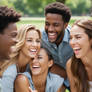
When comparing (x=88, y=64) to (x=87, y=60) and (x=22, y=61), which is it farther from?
(x=22, y=61)

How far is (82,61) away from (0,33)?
1.55 meters

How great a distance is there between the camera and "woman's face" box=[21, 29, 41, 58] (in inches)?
148

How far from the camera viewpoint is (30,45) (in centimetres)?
376

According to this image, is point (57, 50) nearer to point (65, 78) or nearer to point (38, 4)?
point (65, 78)

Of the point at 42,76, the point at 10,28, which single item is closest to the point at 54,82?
the point at 42,76

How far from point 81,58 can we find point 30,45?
76 centimetres

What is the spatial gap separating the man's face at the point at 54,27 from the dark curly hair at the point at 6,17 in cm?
132

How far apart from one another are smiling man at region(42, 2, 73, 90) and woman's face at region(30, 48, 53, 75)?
331 mm

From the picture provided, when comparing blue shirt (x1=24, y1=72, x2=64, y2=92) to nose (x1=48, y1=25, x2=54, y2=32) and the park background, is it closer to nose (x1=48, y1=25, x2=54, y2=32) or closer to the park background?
nose (x1=48, y1=25, x2=54, y2=32)

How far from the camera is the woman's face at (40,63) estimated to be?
153 inches

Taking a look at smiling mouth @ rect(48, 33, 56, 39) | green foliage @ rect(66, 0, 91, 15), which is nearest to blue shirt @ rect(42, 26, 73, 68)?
smiling mouth @ rect(48, 33, 56, 39)

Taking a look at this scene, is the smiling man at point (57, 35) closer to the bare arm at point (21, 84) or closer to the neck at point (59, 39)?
the neck at point (59, 39)

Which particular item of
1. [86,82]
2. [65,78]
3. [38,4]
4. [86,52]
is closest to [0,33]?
[86,52]

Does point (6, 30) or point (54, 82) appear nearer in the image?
point (6, 30)
